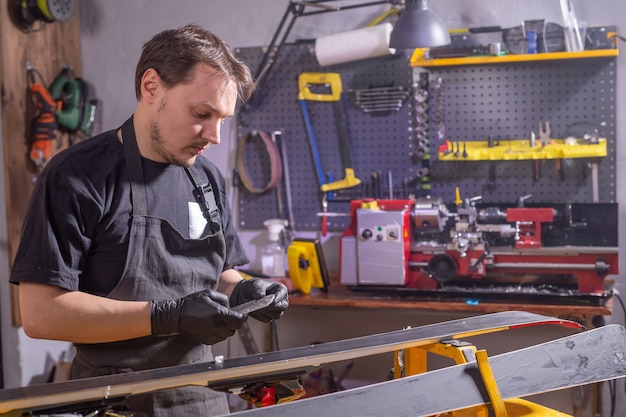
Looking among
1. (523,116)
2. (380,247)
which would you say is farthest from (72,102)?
(523,116)

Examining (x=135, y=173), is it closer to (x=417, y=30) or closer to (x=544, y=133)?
(x=417, y=30)

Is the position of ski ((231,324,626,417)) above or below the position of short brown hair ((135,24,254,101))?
below

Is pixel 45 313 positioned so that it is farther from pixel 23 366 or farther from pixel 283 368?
pixel 23 366

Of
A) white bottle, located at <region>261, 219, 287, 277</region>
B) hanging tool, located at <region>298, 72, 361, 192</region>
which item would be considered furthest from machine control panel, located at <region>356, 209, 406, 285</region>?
white bottle, located at <region>261, 219, 287, 277</region>

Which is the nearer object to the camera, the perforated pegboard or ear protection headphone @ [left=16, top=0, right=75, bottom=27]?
the perforated pegboard

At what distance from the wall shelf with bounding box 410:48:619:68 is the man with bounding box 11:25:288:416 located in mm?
1516

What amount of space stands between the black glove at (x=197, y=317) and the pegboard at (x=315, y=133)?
6.63 ft

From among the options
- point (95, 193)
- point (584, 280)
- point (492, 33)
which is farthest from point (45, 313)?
point (492, 33)

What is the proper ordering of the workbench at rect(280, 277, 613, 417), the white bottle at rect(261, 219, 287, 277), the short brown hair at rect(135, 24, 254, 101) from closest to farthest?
the short brown hair at rect(135, 24, 254, 101)
the workbench at rect(280, 277, 613, 417)
the white bottle at rect(261, 219, 287, 277)

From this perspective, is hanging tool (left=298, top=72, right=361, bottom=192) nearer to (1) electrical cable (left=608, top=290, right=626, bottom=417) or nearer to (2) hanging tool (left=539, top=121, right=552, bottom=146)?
(2) hanging tool (left=539, top=121, right=552, bottom=146)

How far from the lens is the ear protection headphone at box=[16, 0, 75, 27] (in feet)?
11.8

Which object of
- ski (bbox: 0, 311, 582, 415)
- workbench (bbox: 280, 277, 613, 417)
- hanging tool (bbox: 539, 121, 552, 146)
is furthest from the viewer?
hanging tool (bbox: 539, 121, 552, 146)

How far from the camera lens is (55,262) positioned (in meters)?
1.67

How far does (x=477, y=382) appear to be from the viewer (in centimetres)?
148
